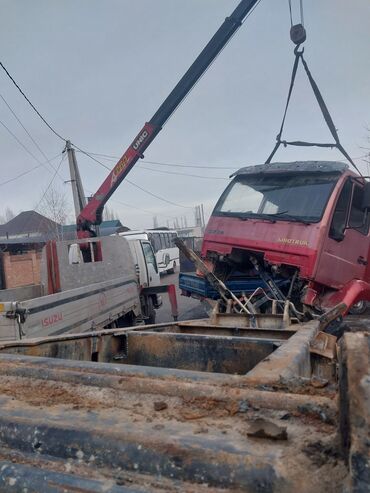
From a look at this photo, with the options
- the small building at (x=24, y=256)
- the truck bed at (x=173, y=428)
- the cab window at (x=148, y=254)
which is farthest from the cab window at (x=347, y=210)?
the small building at (x=24, y=256)

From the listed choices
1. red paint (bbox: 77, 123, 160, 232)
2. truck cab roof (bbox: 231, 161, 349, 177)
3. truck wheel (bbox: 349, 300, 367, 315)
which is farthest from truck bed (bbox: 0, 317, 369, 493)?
red paint (bbox: 77, 123, 160, 232)

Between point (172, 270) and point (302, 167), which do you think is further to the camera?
point (172, 270)

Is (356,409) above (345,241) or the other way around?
the other way around

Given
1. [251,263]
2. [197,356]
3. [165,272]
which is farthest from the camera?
[165,272]

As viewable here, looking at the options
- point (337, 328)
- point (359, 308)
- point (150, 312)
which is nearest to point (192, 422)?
point (337, 328)

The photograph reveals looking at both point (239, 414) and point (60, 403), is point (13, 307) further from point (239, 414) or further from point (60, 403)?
point (239, 414)

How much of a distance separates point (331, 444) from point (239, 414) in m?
0.31

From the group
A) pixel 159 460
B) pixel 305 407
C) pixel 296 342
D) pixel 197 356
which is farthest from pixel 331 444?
pixel 197 356

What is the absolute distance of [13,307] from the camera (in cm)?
406

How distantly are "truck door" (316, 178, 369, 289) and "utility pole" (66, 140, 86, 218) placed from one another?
1361 centimetres

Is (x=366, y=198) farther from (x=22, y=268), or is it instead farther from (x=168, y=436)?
(x=22, y=268)

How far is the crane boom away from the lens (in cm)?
912

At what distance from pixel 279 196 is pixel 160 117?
13.8ft

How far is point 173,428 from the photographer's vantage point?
1.23 m
